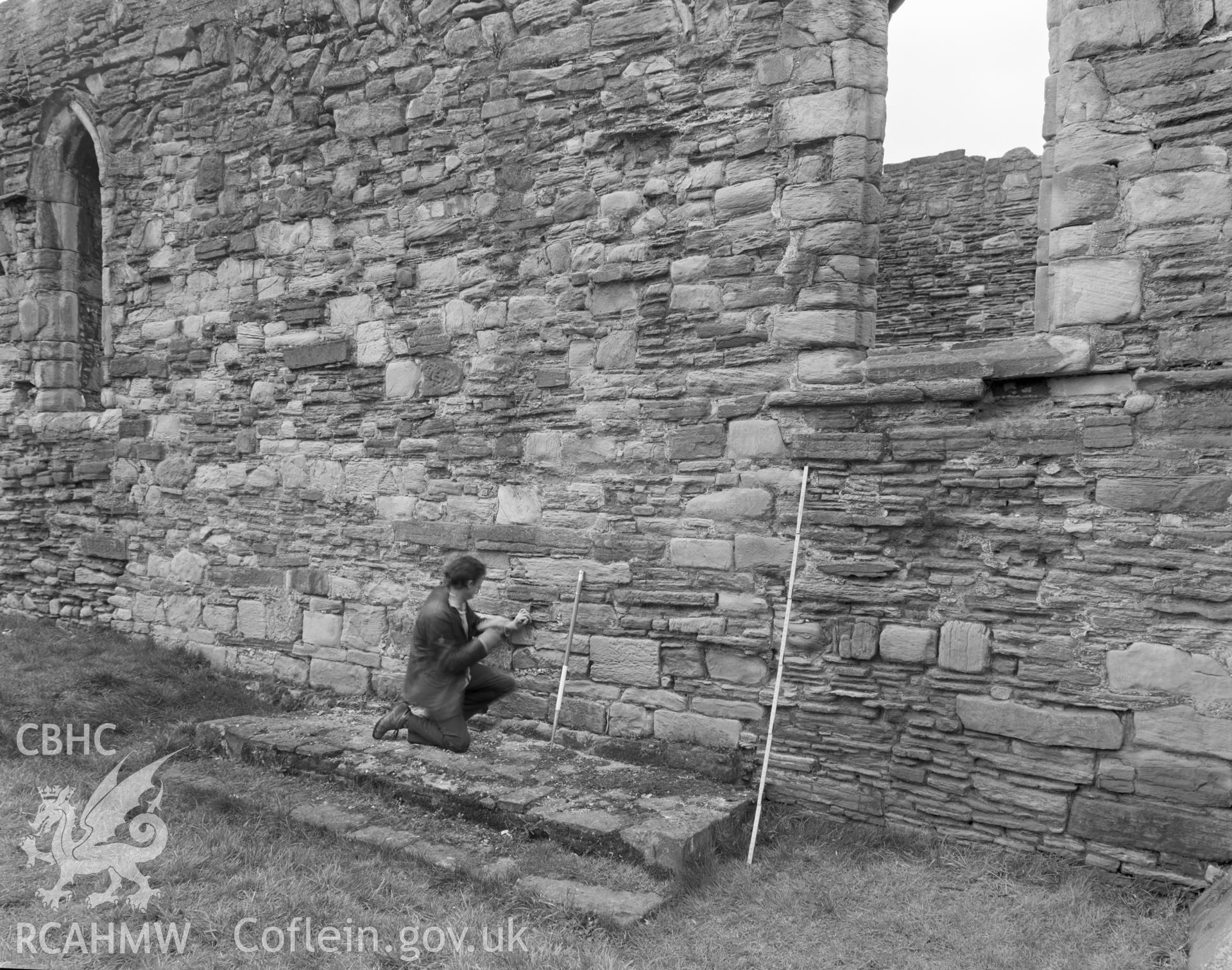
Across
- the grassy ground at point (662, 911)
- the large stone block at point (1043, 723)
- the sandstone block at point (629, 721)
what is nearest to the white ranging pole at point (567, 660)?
the sandstone block at point (629, 721)

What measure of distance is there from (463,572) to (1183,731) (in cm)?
339

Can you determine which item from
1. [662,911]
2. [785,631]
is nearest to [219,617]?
[785,631]

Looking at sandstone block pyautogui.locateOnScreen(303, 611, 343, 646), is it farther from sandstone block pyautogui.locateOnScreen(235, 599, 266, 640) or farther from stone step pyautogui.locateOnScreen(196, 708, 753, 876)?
stone step pyautogui.locateOnScreen(196, 708, 753, 876)

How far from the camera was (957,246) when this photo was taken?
818 cm

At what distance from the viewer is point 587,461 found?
231 inches

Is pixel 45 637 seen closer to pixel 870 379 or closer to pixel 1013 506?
pixel 870 379

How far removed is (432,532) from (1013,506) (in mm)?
3620

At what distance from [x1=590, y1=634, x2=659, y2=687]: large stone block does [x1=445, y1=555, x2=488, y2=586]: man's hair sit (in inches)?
35.2

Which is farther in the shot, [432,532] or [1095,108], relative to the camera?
[432,532]

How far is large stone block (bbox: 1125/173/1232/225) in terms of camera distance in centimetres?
413

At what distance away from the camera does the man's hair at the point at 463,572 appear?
17.1 feet

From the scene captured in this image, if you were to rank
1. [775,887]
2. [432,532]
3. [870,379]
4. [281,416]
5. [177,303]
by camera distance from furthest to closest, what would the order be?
[177,303]
[281,416]
[432,532]
[870,379]
[775,887]

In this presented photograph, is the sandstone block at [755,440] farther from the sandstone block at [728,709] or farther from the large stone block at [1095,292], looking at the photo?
the large stone block at [1095,292]

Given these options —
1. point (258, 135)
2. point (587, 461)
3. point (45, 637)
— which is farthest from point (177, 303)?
point (587, 461)
